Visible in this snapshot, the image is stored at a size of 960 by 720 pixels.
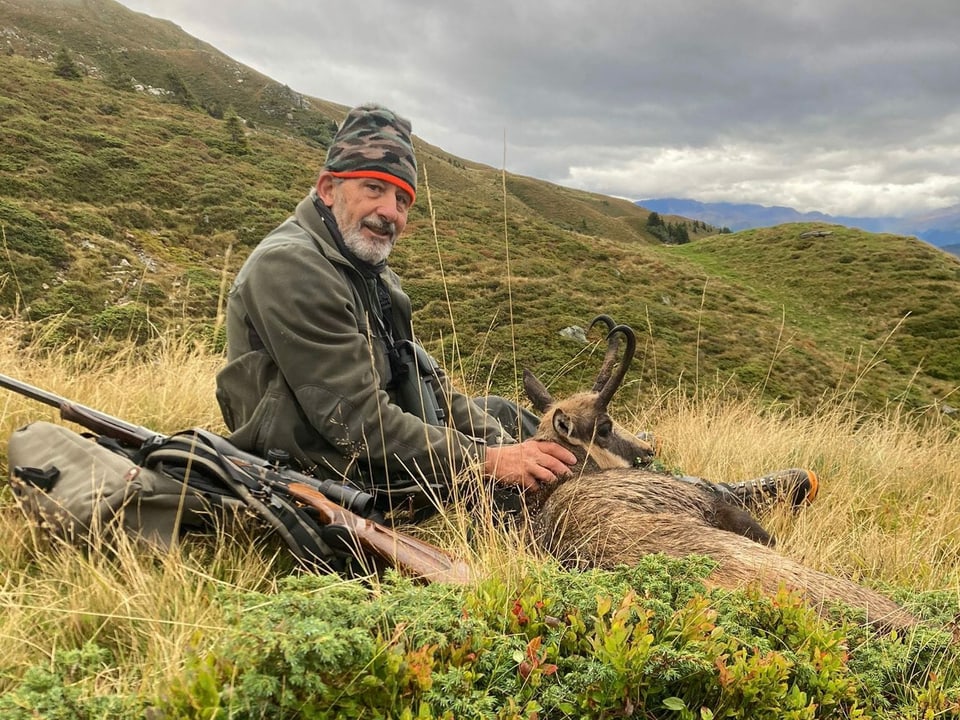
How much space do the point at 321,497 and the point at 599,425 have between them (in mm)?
2296

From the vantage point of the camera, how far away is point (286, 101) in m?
68.7

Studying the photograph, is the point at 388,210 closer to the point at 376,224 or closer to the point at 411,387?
the point at 376,224

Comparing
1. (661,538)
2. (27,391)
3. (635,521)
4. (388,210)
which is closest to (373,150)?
(388,210)

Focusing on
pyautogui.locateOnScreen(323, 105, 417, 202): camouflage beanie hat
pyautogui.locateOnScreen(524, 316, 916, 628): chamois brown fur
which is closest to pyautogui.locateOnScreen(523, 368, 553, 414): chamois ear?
pyautogui.locateOnScreen(524, 316, 916, 628): chamois brown fur

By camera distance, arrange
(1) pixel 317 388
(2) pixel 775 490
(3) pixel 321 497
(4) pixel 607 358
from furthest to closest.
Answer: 1. (2) pixel 775 490
2. (4) pixel 607 358
3. (1) pixel 317 388
4. (3) pixel 321 497

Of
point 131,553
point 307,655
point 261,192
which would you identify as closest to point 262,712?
point 307,655

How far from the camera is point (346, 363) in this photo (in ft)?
10.8

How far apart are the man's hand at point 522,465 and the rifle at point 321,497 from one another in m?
0.75

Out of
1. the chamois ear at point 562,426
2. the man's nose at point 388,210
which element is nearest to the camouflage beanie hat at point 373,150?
the man's nose at point 388,210

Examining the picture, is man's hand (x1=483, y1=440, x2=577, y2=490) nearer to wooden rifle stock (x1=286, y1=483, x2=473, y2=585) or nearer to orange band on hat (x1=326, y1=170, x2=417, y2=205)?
wooden rifle stock (x1=286, y1=483, x2=473, y2=585)

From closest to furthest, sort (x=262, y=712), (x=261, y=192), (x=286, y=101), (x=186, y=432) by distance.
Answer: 1. (x=262, y=712)
2. (x=186, y=432)
3. (x=261, y=192)
4. (x=286, y=101)

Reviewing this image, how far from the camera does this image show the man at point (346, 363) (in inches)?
128

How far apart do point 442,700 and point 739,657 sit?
0.87m

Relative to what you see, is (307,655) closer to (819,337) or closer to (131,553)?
(131,553)
